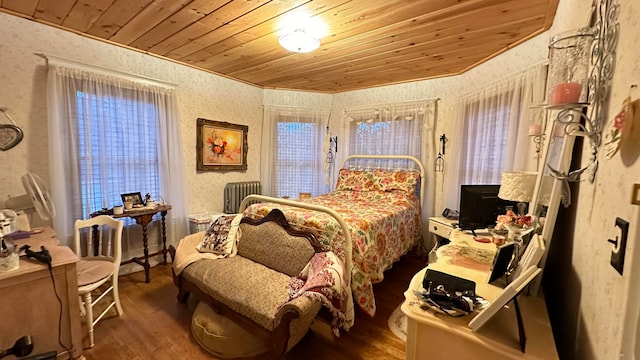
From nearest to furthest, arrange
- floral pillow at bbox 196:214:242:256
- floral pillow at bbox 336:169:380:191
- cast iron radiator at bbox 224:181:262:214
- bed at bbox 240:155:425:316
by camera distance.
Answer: bed at bbox 240:155:425:316 < floral pillow at bbox 196:214:242:256 < floral pillow at bbox 336:169:380:191 < cast iron radiator at bbox 224:181:262:214

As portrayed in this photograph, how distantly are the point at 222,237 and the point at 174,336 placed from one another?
33.2 inches

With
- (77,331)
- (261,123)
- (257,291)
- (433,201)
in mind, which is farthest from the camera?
(261,123)

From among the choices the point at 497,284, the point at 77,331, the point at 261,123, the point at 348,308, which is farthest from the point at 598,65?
A: the point at 261,123

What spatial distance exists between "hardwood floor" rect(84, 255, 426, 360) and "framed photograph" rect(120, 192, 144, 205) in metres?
0.90

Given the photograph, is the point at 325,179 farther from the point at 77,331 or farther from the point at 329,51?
the point at 77,331

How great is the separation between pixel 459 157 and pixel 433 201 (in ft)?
2.42

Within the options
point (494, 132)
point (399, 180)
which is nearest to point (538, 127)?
point (494, 132)

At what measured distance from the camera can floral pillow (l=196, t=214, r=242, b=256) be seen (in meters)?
2.47

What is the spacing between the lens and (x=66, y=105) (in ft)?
8.28

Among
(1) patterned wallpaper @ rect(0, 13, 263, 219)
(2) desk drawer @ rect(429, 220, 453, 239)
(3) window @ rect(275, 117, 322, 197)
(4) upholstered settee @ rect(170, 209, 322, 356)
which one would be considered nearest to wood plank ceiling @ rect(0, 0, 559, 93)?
(1) patterned wallpaper @ rect(0, 13, 263, 219)

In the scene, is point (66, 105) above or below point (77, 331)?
above

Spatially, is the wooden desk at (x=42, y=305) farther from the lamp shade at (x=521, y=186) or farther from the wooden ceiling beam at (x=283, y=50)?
the lamp shade at (x=521, y=186)

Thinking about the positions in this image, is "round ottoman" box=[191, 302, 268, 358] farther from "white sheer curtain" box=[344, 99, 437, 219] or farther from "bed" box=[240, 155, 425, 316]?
"white sheer curtain" box=[344, 99, 437, 219]

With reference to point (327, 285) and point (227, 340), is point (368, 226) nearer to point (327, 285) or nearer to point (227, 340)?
point (327, 285)
